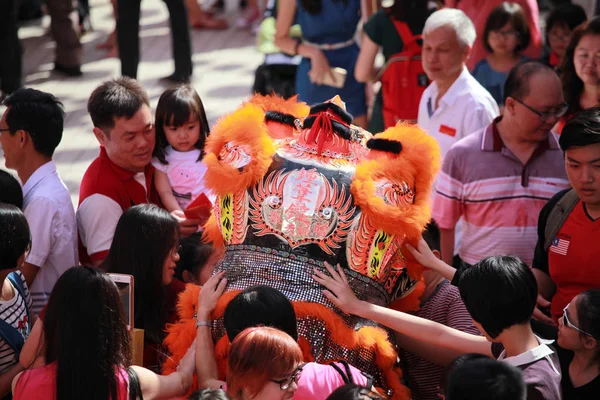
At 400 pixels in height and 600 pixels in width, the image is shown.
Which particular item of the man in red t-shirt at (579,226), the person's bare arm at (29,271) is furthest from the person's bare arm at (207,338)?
the man in red t-shirt at (579,226)

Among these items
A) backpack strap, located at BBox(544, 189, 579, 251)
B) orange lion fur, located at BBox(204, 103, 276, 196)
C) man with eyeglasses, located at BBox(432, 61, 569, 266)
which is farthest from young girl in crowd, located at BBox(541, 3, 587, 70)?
orange lion fur, located at BBox(204, 103, 276, 196)

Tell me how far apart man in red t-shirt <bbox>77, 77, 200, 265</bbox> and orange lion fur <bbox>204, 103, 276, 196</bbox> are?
79 cm

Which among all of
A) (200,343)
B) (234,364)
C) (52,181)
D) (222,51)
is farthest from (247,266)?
(222,51)

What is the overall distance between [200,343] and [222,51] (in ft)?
22.5

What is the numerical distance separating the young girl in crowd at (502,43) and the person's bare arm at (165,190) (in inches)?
99.0

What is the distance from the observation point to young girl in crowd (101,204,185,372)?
150 inches

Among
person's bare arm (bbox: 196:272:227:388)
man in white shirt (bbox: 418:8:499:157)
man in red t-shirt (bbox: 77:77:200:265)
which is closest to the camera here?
person's bare arm (bbox: 196:272:227:388)

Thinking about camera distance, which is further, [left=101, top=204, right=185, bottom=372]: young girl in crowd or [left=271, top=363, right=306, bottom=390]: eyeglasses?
[left=101, top=204, right=185, bottom=372]: young girl in crowd

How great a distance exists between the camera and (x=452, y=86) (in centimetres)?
496

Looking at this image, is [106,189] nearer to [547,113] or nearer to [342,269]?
[342,269]

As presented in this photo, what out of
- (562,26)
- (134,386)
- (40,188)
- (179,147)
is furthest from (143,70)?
(134,386)

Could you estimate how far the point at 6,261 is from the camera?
358 centimetres

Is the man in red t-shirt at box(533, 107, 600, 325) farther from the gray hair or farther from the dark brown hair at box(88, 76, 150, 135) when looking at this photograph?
the dark brown hair at box(88, 76, 150, 135)

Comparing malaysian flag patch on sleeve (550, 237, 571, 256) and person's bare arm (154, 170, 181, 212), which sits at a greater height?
malaysian flag patch on sleeve (550, 237, 571, 256)
